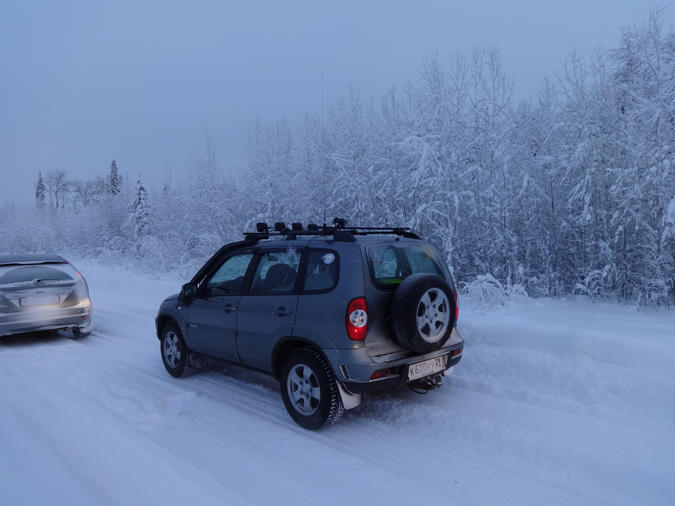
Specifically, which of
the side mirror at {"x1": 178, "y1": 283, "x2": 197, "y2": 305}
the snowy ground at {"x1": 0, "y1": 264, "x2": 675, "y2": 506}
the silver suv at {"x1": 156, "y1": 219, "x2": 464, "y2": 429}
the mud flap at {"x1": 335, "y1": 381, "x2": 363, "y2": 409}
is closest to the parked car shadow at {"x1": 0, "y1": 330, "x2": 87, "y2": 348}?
the snowy ground at {"x1": 0, "y1": 264, "x2": 675, "y2": 506}

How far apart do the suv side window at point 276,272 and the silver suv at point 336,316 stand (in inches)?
0.4

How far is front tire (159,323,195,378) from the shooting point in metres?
5.48

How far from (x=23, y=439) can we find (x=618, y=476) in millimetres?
4633

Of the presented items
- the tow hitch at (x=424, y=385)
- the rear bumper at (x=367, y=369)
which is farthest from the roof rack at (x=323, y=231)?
the tow hitch at (x=424, y=385)

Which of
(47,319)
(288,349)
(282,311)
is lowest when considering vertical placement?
(47,319)

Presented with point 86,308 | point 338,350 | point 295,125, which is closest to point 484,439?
point 338,350

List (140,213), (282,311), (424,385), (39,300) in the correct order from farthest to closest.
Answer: (140,213)
(39,300)
(424,385)
(282,311)

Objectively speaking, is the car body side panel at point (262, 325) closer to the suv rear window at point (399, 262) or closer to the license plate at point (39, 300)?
the suv rear window at point (399, 262)

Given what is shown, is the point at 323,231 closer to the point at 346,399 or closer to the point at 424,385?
the point at 346,399

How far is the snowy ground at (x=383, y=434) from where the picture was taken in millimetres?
2992

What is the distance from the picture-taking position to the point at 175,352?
5648 mm

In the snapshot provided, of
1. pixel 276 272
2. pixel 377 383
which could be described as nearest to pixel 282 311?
pixel 276 272

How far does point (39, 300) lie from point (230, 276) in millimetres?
4107

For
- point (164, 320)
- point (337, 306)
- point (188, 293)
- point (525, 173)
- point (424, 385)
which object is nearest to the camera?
point (337, 306)
